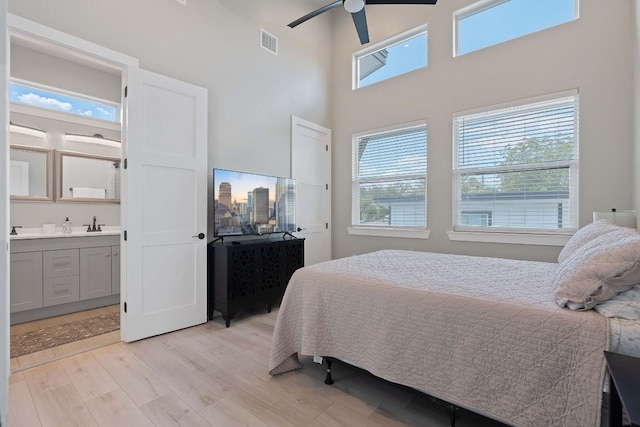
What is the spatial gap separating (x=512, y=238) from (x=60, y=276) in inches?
199

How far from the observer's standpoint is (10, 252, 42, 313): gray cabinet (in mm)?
3033

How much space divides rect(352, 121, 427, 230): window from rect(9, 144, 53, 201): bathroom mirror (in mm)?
3981

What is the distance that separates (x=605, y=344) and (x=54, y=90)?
5374 millimetres

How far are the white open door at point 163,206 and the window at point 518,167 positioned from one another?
3073 millimetres

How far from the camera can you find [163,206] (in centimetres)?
289

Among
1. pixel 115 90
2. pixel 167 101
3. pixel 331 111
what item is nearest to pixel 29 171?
pixel 115 90

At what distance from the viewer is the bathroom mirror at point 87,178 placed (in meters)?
3.77

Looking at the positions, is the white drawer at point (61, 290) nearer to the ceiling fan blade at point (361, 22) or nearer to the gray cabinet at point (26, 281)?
the gray cabinet at point (26, 281)

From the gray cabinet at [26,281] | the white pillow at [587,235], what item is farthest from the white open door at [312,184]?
the white pillow at [587,235]

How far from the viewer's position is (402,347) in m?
1.62

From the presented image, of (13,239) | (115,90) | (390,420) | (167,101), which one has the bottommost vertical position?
(390,420)

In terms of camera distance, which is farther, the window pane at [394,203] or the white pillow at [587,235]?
the window pane at [394,203]

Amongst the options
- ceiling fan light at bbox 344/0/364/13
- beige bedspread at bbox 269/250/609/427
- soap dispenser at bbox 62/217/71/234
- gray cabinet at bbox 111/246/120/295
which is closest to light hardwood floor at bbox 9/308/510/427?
beige bedspread at bbox 269/250/609/427

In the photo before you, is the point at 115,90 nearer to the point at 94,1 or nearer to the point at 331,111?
the point at 94,1
